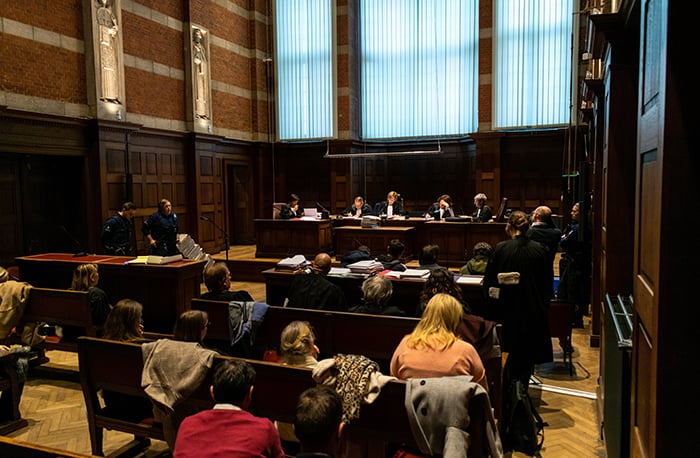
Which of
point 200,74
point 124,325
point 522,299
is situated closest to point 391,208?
point 200,74

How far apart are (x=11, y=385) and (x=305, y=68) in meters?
11.9

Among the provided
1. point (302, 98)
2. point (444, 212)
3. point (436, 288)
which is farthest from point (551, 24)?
point (436, 288)

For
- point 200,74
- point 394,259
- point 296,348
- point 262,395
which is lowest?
point 262,395

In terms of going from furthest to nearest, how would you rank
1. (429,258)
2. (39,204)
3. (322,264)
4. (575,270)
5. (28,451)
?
(39,204), (575,270), (429,258), (322,264), (28,451)

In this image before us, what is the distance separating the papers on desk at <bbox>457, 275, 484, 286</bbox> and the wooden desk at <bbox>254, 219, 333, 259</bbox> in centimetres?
568

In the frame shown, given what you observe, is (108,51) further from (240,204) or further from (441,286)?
(441,286)

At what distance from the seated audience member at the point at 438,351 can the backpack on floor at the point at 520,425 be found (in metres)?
0.99

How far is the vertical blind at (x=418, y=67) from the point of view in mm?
13172

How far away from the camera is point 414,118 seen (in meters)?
13.9

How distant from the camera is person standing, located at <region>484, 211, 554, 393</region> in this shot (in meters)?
3.86

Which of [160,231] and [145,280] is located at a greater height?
[160,231]

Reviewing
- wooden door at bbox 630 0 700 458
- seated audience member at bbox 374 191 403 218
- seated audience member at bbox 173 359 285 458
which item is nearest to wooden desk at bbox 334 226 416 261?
seated audience member at bbox 374 191 403 218

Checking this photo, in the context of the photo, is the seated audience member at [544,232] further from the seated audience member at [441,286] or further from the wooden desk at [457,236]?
the wooden desk at [457,236]

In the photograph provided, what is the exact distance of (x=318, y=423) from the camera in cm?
186
